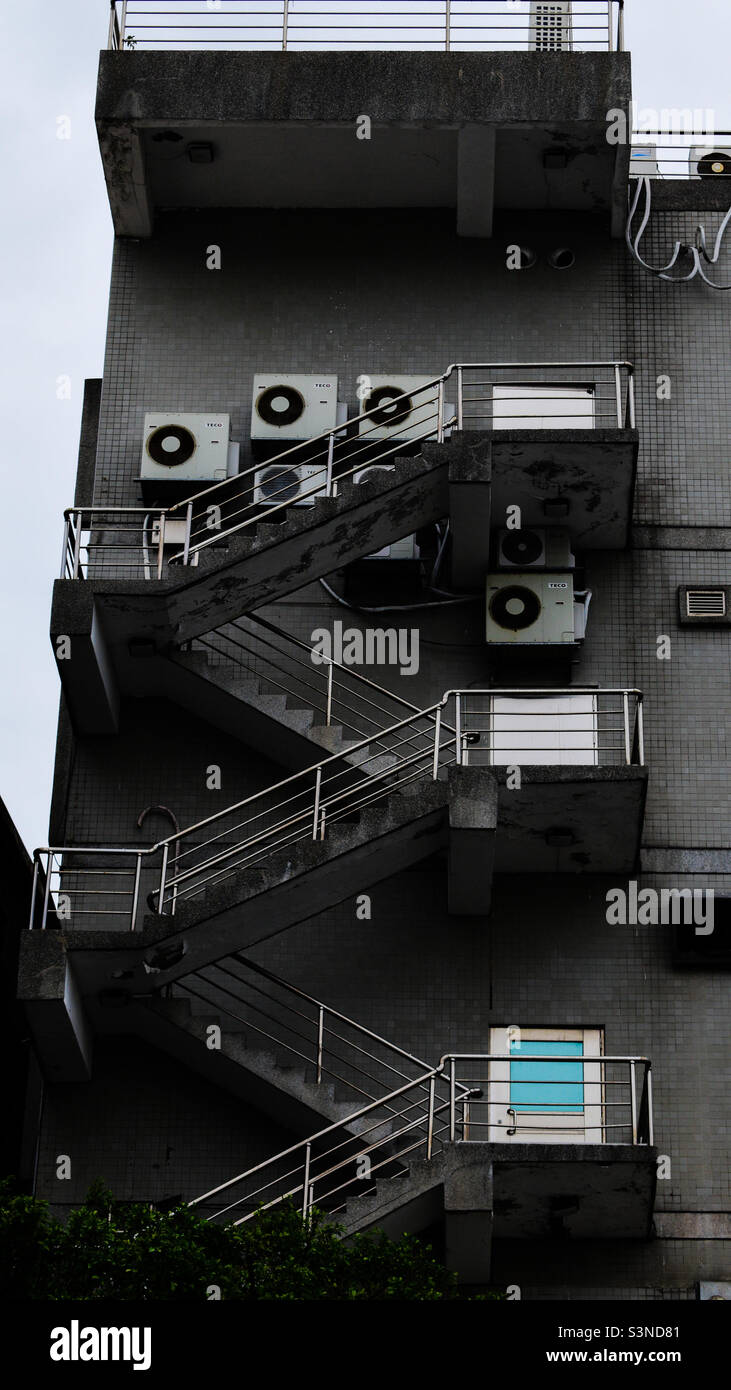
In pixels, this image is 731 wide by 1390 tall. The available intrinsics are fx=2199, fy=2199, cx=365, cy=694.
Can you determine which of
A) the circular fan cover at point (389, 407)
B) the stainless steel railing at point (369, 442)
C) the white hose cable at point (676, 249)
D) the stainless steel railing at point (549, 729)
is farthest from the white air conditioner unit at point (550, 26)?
the stainless steel railing at point (549, 729)

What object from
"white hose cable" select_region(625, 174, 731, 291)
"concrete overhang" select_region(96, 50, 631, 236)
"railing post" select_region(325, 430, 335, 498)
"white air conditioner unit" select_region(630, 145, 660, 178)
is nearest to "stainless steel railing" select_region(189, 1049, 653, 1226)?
"railing post" select_region(325, 430, 335, 498)

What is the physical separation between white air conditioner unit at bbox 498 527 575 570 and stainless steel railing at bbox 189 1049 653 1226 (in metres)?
5.34

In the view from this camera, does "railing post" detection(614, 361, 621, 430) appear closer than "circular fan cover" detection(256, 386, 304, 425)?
Yes

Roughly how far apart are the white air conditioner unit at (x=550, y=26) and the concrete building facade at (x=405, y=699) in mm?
1234

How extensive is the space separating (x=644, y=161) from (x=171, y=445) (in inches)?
268

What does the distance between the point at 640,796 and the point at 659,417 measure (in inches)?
207

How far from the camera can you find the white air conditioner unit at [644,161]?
2642 cm

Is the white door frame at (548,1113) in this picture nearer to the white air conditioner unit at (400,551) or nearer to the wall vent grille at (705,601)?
the wall vent grille at (705,601)

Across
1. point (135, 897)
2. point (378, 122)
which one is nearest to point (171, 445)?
point (378, 122)

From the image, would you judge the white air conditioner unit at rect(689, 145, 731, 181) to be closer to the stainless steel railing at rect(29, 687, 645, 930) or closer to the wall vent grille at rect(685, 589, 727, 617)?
the wall vent grille at rect(685, 589, 727, 617)

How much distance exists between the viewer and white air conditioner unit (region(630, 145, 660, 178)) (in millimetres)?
26422

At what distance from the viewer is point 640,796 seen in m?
22.1

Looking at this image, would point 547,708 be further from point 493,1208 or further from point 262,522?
point 493,1208
